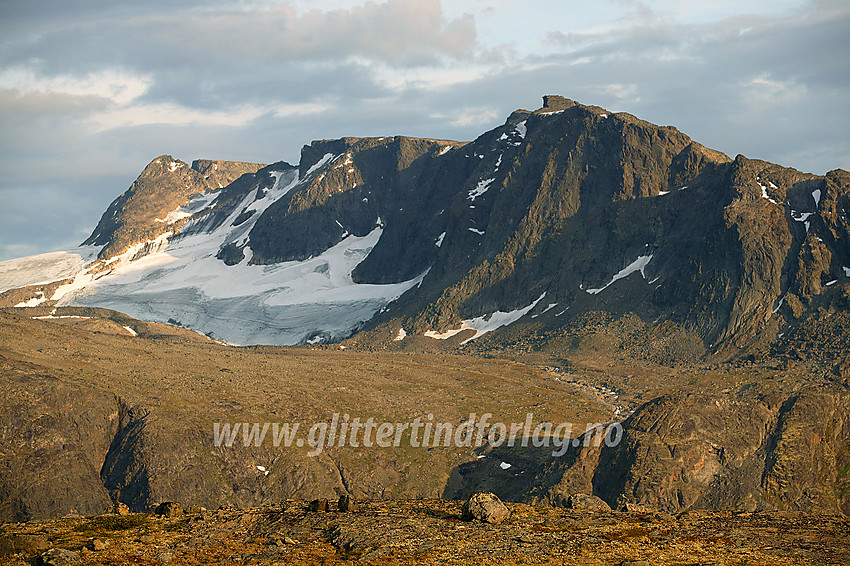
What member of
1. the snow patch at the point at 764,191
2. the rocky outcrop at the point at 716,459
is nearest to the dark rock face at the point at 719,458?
the rocky outcrop at the point at 716,459

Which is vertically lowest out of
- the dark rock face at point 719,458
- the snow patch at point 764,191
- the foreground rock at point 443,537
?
the dark rock face at point 719,458

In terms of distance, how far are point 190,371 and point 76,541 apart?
95659mm

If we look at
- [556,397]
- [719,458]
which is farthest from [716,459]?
[556,397]

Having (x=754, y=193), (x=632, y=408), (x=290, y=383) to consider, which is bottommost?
(x=632, y=408)

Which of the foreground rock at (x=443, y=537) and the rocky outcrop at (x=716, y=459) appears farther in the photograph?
the rocky outcrop at (x=716, y=459)

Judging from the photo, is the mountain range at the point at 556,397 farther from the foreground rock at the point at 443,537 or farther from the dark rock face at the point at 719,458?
the foreground rock at the point at 443,537

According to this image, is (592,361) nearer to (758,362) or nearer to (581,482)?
(758,362)

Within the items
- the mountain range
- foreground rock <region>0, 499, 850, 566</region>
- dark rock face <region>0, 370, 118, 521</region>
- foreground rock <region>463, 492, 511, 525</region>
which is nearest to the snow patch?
the mountain range

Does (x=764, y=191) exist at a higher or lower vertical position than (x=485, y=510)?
higher

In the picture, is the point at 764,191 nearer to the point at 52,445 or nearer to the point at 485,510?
the point at 52,445

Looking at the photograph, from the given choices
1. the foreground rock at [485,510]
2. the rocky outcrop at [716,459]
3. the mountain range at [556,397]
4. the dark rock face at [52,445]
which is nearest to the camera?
the foreground rock at [485,510]

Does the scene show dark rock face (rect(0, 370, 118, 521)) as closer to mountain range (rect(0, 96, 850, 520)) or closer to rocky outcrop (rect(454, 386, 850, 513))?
mountain range (rect(0, 96, 850, 520))

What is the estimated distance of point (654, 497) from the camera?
246 feet

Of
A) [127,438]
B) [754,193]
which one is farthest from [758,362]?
[127,438]
